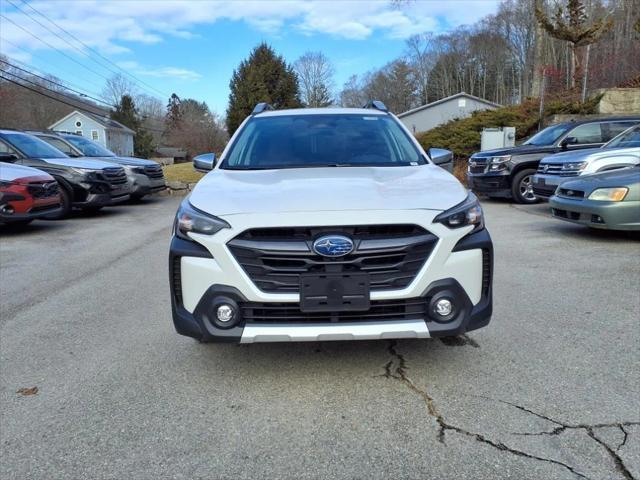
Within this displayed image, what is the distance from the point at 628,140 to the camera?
8.96 m

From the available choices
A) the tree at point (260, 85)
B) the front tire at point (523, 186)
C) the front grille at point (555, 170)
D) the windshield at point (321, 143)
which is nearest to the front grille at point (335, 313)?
the windshield at point (321, 143)

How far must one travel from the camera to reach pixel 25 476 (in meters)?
2.33

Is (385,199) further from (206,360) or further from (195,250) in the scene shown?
(206,360)

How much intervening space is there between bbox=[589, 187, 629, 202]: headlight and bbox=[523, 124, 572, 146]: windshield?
552 cm

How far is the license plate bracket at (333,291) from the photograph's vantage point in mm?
2814

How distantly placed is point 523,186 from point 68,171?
992 cm

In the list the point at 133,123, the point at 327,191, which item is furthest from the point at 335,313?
the point at 133,123

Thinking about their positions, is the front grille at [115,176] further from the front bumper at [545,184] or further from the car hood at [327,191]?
the front bumper at [545,184]

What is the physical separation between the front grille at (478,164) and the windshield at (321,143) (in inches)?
325

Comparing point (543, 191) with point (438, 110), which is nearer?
point (543, 191)

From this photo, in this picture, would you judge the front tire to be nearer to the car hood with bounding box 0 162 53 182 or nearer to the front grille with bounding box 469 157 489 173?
the front grille with bounding box 469 157 489 173

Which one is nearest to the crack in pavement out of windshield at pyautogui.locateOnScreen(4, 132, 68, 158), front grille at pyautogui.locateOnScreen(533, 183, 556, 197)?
front grille at pyautogui.locateOnScreen(533, 183, 556, 197)

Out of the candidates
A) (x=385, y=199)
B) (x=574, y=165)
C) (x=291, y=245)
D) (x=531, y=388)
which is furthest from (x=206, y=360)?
(x=574, y=165)

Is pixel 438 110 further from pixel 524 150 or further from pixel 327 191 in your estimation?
pixel 327 191
